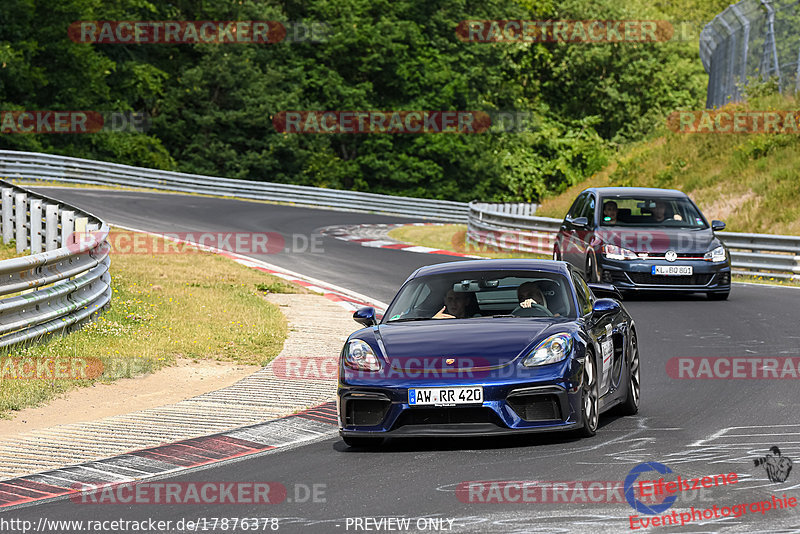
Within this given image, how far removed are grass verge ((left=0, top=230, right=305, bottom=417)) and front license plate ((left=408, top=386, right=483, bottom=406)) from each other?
3.60m

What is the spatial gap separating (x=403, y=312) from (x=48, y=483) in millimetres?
3022

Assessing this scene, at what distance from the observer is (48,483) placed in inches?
295

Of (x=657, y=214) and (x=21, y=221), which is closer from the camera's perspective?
(x=657, y=214)

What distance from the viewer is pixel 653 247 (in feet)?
59.4

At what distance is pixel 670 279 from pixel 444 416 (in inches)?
420

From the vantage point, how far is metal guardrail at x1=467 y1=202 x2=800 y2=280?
22.7m

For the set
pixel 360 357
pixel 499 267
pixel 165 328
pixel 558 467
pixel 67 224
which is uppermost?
pixel 499 267

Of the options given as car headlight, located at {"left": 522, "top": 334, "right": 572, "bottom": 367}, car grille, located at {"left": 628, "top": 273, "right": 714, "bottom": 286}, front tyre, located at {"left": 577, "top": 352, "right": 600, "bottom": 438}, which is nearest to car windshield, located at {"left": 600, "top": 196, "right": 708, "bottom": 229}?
car grille, located at {"left": 628, "top": 273, "right": 714, "bottom": 286}

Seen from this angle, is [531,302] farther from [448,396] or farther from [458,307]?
[448,396]

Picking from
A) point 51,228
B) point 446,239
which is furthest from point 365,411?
point 446,239

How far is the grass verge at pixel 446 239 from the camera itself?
92.6 feet

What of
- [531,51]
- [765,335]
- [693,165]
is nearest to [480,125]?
[531,51]

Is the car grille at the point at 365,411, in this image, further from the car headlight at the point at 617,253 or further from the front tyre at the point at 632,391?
the car headlight at the point at 617,253

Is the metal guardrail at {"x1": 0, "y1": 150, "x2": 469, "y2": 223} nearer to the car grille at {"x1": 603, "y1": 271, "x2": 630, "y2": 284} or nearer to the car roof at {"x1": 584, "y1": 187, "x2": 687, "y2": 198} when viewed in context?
the car roof at {"x1": 584, "y1": 187, "x2": 687, "y2": 198}
